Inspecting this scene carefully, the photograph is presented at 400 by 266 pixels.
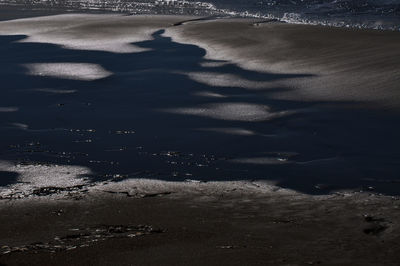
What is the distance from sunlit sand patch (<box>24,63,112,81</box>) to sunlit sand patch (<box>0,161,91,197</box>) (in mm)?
3255

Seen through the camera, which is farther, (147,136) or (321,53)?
(321,53)

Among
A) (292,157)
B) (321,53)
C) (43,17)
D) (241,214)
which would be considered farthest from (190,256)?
(43,17)

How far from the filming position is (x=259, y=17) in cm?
1360

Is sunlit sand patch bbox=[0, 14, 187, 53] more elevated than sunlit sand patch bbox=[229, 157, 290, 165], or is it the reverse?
sunlit sand patch bbox=[0, 14, 187, 53]

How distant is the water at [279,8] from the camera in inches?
512

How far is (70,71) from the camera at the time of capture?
8891 mm

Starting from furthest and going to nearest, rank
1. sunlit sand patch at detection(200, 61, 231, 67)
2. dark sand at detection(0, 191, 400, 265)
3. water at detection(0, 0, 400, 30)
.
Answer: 1. water at detection(0, 0, 400, 30)
2. sunlit sand patch at detection(200, 61, 231, 67)
3. dark sand at detection(0, 191, 400, 265)

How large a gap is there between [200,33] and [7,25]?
348 cm

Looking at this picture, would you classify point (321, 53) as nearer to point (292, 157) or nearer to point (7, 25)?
point (292, 157)

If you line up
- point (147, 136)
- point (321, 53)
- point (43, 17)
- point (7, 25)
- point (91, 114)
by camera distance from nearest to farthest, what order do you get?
point (147, 136), point (91, 114), point (321, 53), point (7, 25), point (43, 17)

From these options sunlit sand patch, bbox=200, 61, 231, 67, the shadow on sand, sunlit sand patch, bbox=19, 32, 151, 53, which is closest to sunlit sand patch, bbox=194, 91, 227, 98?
the shadow on sand

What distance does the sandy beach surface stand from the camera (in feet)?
12.7

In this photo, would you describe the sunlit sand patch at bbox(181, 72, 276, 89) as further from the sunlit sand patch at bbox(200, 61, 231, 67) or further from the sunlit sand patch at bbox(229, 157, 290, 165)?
the sunlit sand patch at bbox(229, 157, 290, 165)

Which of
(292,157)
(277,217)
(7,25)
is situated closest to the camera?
(277,217)
